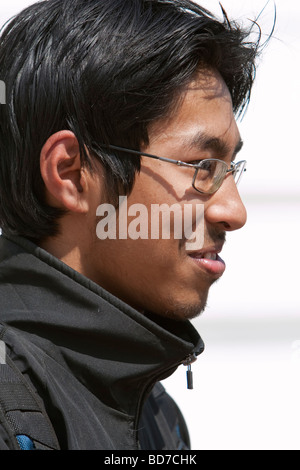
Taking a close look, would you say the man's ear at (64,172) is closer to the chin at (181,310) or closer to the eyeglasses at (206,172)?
the eyeglasses at (206,172)

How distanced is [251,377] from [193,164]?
138 cm

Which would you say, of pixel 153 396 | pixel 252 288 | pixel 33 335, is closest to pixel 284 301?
pixel 252 288

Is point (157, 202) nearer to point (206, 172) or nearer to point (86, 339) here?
point (206, 172)

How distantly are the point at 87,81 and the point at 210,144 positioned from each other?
1.00ft

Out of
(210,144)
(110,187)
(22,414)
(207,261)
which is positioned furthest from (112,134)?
(22,414)

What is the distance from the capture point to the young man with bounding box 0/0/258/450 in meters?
1.65

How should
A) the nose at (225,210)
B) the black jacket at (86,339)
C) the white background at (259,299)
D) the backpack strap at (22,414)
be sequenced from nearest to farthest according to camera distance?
the backpack strap at (22,414) → the black jacket at (86,339) → the nose at (225,210) → the white background at (259,299)

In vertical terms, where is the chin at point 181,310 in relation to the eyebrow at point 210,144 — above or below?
below

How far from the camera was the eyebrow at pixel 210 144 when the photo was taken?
5.63 feet

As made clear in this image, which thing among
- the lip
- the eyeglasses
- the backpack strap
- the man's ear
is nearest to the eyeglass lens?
the eyeglasses

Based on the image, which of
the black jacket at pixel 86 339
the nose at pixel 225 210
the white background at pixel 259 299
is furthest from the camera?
the white background at pixel 259 299

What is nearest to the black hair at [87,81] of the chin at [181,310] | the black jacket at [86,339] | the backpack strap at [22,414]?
the black jacket at [86,339]
